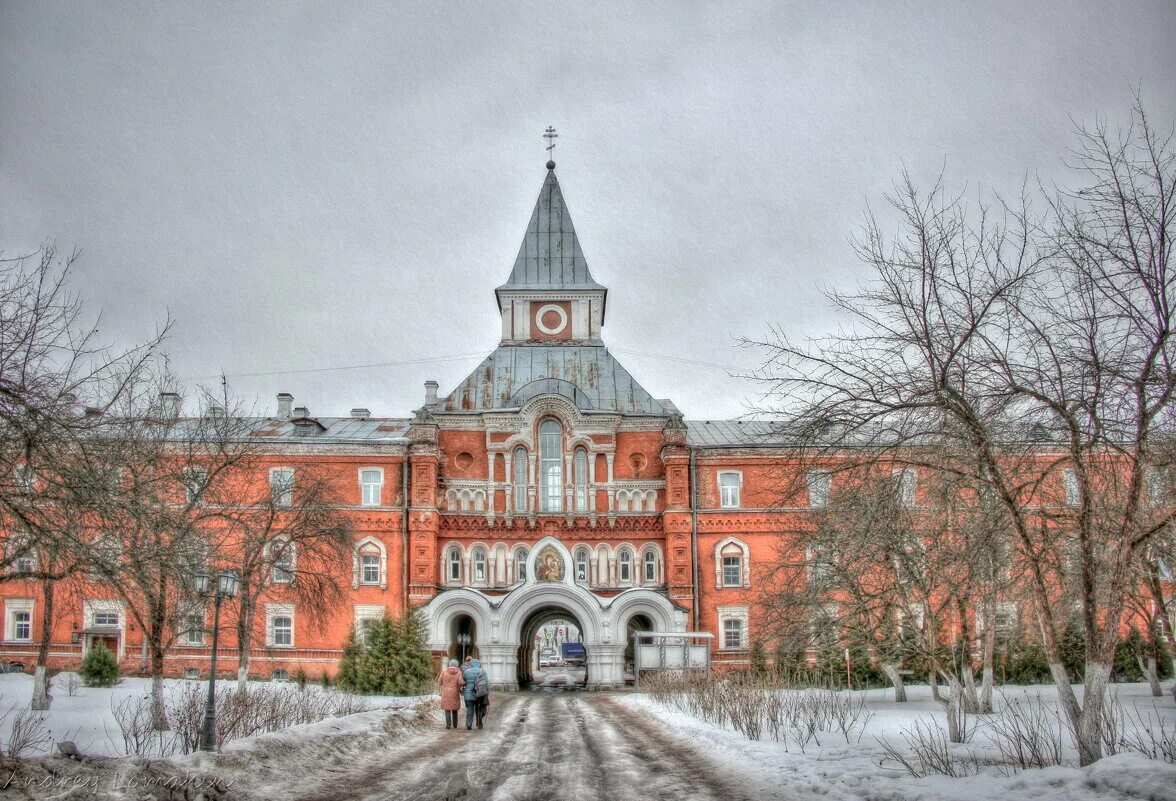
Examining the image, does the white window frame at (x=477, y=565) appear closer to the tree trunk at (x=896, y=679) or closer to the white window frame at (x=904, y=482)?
the tree trunk at (x=896, y=679)

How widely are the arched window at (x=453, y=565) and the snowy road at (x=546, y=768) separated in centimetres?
1946

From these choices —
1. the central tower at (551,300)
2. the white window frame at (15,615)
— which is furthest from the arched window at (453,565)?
the white window frame at (15,615)

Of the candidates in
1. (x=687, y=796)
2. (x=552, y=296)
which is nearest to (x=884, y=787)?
(x=687, y=796)

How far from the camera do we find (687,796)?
499 inches

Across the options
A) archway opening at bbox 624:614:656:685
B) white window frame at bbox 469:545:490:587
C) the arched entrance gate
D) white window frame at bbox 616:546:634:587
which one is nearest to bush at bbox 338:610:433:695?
the arched entrance gate

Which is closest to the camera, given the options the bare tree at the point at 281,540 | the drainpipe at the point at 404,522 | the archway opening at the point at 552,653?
the bare tree at the point at 281,540

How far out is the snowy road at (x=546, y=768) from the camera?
43.2 feet

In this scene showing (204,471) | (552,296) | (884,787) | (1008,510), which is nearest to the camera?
(884,787)

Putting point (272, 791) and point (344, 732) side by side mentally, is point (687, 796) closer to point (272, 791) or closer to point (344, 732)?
point (272, 791)

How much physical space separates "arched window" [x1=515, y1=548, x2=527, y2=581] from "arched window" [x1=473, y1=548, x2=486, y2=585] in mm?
1369

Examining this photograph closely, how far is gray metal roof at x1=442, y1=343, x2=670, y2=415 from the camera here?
45.3m

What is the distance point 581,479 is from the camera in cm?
4394

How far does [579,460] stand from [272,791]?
31031 mm

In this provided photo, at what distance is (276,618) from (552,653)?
74536 mm
